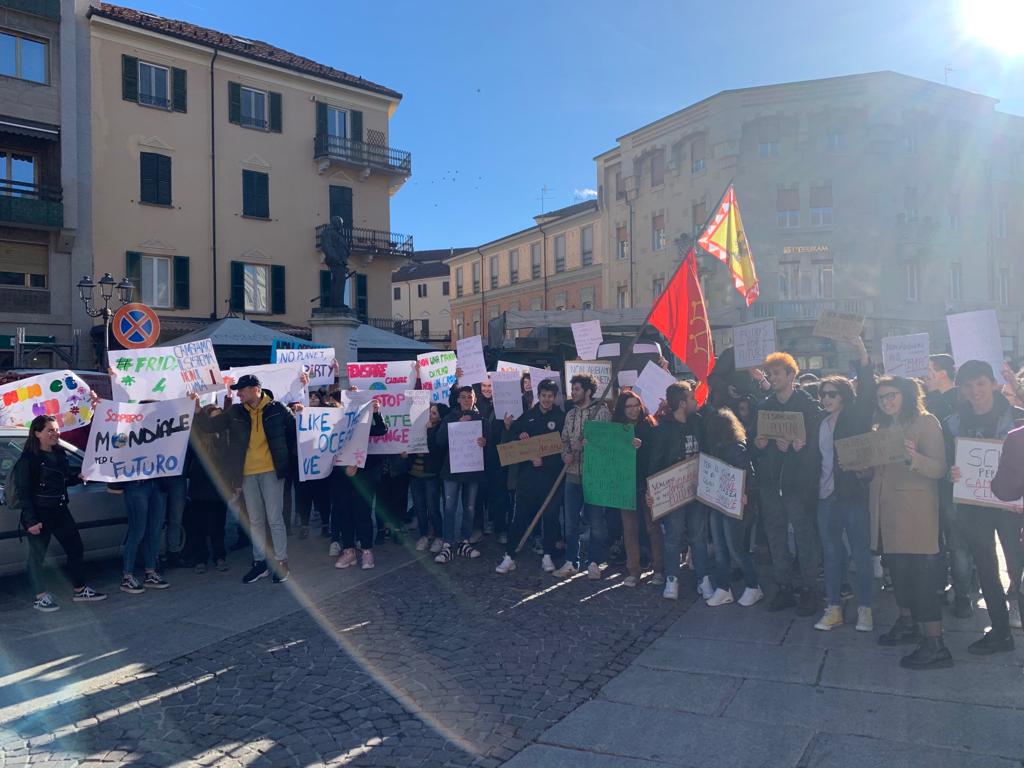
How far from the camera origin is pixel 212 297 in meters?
28.5

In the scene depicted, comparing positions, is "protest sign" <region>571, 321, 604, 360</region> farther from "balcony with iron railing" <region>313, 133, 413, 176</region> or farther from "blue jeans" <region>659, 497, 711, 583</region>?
"balcony with iron railing" <region>313, 133, 413, 176</region>

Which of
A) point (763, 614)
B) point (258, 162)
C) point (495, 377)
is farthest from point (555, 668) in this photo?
point (258, 162)

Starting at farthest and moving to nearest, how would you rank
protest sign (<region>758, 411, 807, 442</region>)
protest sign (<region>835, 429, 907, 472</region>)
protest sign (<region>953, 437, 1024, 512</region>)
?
protest sign (<region>758, 411, 807, 442</region>) → protest sign (<region>835, 429, 907, 472</region>) → protest sign (<region>953, 437, 1024, 512</region>)

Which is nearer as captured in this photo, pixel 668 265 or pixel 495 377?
pixel 495 377

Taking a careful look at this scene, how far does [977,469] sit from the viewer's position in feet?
17.5

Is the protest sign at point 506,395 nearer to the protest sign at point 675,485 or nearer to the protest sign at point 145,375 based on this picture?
the protest sign at point 675,485

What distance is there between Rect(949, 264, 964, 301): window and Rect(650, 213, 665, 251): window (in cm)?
1294

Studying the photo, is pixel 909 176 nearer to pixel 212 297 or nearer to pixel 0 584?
pixel 212 297

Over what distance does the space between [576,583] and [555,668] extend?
2.13m

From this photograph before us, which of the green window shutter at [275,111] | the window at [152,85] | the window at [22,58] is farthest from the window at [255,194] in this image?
the window at [22,58]

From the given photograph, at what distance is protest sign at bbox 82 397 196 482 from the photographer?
730 cm

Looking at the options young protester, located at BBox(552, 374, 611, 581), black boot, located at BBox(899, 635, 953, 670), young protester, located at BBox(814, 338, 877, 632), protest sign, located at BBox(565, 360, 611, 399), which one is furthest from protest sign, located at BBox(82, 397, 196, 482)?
black boot, located at BBox(899, 635, 953, 670)

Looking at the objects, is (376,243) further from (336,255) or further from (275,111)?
(336,255)

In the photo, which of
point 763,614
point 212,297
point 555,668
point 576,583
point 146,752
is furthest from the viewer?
point 212,297
